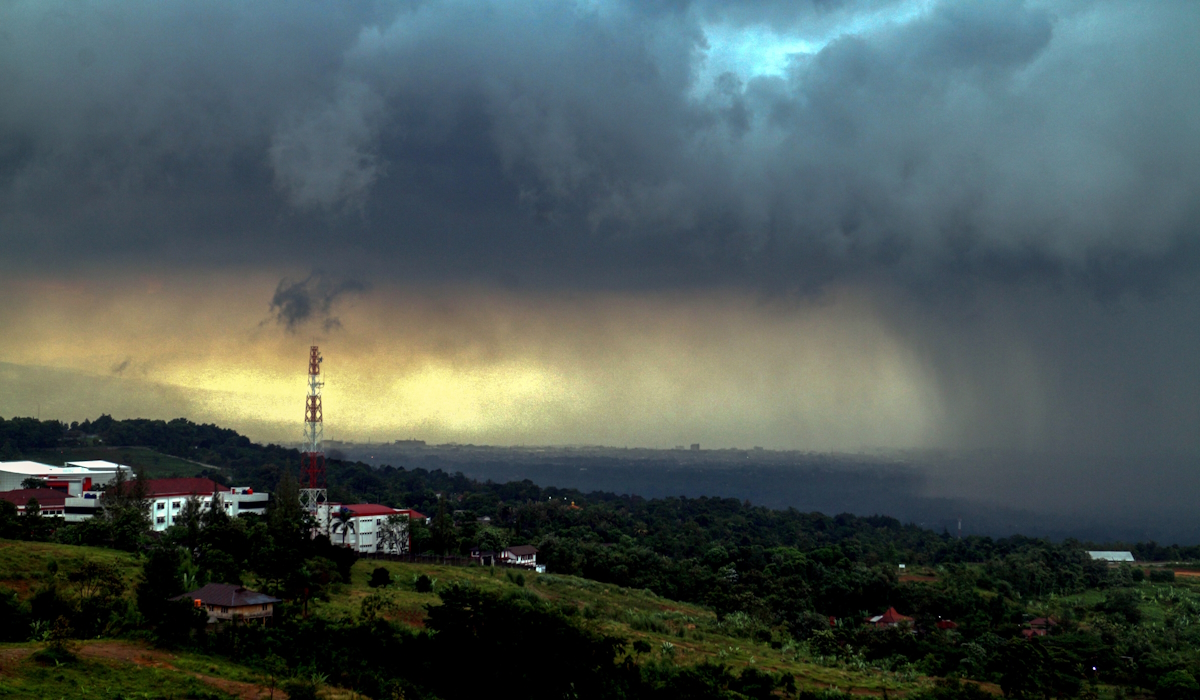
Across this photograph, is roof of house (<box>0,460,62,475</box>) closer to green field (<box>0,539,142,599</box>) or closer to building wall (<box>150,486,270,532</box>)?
building wall (<box>150,486,270,532</box>)

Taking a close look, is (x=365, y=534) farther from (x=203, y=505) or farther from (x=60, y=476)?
(x=60, y=476)

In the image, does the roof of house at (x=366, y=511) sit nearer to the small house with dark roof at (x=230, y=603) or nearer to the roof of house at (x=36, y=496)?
the roof of house at (x=36, y=496)

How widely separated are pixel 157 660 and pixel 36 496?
47895 mm

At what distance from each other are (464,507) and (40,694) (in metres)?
122

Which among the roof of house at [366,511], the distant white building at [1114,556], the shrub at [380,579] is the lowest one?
the distant white building at [1114,556]

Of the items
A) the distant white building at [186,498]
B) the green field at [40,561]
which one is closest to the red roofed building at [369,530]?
the distant white building at [186,498]

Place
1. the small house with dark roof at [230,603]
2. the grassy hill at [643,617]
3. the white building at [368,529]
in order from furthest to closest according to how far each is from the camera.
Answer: the white building at [368,529] → the grassy hill at [643,617] → the small house with dark roof at [230,603]

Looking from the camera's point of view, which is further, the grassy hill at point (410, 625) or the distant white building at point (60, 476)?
the distant white building at point (60, 476)

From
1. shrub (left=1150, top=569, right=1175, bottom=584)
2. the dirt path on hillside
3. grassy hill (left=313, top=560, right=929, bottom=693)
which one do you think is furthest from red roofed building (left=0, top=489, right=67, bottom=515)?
shrub (left=1150, top=569, right=1175, bottom=584)

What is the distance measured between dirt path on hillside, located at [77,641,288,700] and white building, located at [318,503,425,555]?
41604 mm

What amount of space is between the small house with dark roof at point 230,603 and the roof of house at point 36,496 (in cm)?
4112

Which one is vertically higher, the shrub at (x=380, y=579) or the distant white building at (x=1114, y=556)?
the shrub at (x=380, y=579)

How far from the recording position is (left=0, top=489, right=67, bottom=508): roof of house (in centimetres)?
6781

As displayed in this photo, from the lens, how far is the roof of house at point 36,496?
67.8 metres
